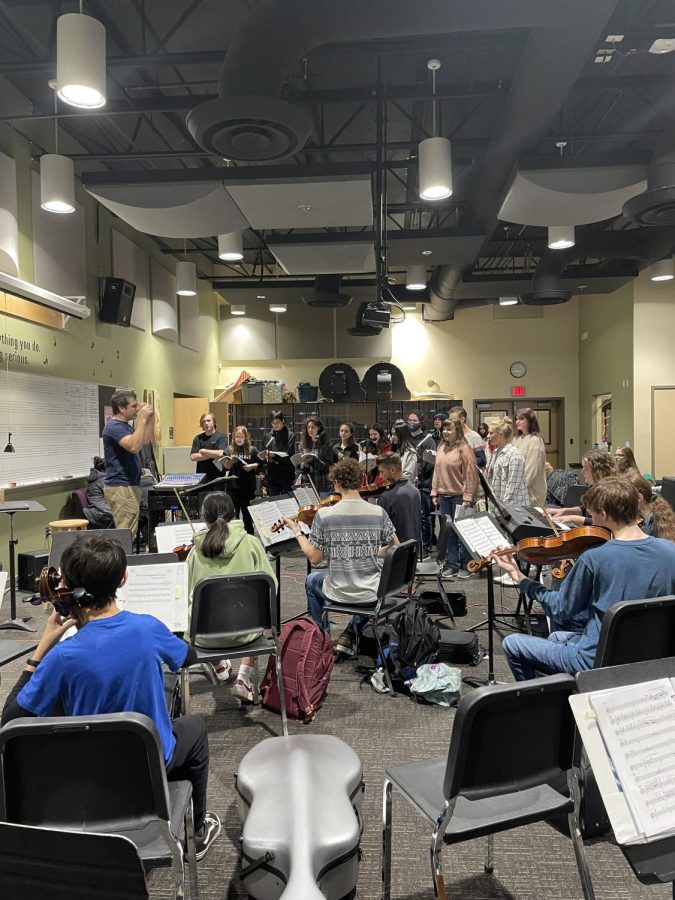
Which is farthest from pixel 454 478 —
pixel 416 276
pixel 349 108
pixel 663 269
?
pixel 663 269

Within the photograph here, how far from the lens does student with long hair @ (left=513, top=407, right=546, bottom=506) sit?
5.52 meters

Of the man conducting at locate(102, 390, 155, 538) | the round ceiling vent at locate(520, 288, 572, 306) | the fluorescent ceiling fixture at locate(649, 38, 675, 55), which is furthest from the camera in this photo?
the round ceiling vent at locate(520, 288, 572, 306)

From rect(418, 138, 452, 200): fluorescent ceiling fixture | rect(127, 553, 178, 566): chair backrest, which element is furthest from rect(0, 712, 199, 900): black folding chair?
rect(418, 138, 452, 200): fluorescent ceiling fixture

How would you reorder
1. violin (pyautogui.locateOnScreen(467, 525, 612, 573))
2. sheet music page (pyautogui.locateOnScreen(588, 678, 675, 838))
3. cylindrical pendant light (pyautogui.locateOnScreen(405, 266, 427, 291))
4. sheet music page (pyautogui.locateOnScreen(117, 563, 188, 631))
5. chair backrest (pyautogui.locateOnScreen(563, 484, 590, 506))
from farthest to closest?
cylindrical pendant light (pyautogui.locateOnScreen(405, 266, 427, 291)), chair backrest (pyautogui.locateOnScreen(563, 484, 590, 506)), violin (pyautogui.locateOnScreen(467, 525, 612, 573)), sheet music page (pyautogui.locateOnScreen(117, 563, 188, 631)), sheet music page (pyautogui.locateOnScreen(588, 678, 675, 838))

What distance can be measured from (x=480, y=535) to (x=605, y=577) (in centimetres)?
98

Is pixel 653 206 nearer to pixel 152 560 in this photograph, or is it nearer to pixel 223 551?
pixel 223 551

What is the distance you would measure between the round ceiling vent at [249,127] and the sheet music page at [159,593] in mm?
2798

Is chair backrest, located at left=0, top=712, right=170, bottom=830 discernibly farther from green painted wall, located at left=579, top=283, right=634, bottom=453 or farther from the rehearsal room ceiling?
green painted wall, located at left=579, top=283, right=634, bottom=453

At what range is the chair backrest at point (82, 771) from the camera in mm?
1348

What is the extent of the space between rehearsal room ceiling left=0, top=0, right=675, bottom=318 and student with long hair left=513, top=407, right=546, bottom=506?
2085 millimetres

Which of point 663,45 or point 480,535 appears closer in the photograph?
point 480,535

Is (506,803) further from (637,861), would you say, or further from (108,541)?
(108,541)

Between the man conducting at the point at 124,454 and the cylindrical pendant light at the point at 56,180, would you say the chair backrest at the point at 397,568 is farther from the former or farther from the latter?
the cylindrical pendant light at the point at 56,180

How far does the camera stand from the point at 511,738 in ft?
5.09
